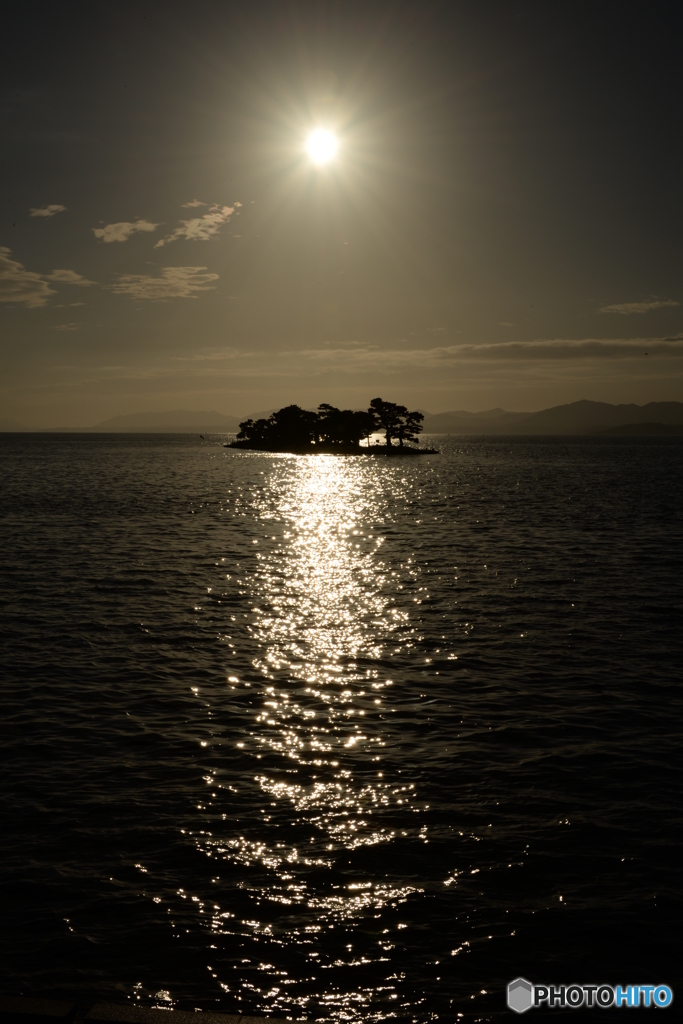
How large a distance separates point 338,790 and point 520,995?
654 cm

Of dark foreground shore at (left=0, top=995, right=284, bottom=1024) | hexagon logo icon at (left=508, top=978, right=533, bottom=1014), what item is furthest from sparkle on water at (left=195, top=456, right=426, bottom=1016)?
dark foreground shore at (left=0, top=995, right=284, bottom=1024)

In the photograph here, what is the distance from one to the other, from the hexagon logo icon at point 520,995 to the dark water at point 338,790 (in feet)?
0.65

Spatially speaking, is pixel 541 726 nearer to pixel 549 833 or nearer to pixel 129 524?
pixel 549 833

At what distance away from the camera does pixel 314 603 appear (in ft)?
121

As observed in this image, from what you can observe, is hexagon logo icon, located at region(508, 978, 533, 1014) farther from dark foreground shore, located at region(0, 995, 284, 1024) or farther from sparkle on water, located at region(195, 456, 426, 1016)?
dark foreground shore, located at region(0, 995, 284, 1024)

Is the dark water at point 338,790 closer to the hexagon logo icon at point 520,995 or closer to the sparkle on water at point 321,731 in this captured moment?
the sparkle on water at point 321,731

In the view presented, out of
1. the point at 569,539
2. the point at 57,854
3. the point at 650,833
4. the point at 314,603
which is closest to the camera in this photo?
the point at 57,854

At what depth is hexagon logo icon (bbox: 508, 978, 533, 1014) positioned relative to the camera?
35.9 ft

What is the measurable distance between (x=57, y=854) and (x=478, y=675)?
15.0m

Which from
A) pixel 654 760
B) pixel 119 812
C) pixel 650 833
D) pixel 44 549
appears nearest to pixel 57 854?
pixel 119 812

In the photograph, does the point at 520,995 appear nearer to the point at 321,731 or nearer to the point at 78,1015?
the point at 78,1015

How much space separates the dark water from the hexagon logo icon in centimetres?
20

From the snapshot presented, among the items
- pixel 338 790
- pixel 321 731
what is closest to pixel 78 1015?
pixel 338 790

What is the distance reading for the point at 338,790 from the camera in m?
17.0
